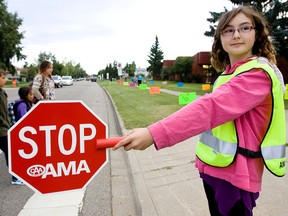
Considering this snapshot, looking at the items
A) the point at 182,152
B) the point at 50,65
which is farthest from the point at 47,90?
the point at 182,152

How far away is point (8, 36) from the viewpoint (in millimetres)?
39000

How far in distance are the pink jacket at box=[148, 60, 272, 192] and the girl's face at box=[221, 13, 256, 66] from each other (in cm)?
9

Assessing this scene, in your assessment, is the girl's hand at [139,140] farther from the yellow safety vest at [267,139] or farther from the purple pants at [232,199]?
the purple pants at [232,199]

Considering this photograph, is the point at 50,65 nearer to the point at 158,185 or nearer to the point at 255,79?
the point at 158,185

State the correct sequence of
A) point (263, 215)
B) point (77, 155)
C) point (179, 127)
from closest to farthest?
→ point (179, 127), point (77, 155), point (263, 215)

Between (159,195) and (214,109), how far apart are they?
2.39 metres

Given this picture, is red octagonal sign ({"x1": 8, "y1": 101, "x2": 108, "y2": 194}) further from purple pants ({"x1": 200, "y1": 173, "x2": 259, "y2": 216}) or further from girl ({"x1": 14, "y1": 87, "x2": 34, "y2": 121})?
girl ({"x1": 14, "y1": 87, "x2": 34, "y2": 121})

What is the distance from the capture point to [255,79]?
1210 millimetres

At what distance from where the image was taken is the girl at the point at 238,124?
1.14 metres

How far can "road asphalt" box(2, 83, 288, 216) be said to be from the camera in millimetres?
2904

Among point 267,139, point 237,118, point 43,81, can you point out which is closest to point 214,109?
point 237,118

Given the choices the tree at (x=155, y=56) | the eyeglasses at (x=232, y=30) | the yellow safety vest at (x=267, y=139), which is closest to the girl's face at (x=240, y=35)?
the eyeglasses at (x=232, y=30)

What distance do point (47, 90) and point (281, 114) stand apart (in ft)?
→ 15.6

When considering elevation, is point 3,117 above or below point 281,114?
below
